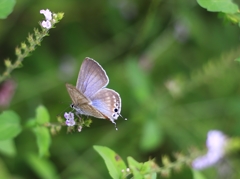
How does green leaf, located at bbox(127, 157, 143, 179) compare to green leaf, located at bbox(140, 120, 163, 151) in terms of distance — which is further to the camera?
green leaf, located at bbox(140, 120, 163, 151)

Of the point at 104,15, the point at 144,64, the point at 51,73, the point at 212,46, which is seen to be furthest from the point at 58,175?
the point at 212,46

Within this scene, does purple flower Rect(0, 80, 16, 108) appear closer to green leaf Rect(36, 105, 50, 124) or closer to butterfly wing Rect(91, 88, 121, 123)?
green leaf Rect(36, 105, 50, 124)

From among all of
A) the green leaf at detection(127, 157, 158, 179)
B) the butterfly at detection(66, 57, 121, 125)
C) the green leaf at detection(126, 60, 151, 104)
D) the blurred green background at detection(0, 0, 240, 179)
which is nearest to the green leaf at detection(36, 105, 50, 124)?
the butterfly at detection(66, 57, 121, 125)

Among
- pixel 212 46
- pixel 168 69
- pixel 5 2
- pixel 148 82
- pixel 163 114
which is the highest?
pixel 212 46

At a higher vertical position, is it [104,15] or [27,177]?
[104,15]

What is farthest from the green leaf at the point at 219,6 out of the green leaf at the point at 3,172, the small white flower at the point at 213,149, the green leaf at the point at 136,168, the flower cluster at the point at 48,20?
the green leaf at the point at 3,172

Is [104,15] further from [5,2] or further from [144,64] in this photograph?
[5,2]

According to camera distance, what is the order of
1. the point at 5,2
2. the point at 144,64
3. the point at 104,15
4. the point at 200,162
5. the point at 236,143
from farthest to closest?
the point at 104,15 < the point at 144,64 < the point at 236,143 < the point at 200,162 < the point at 5,2
